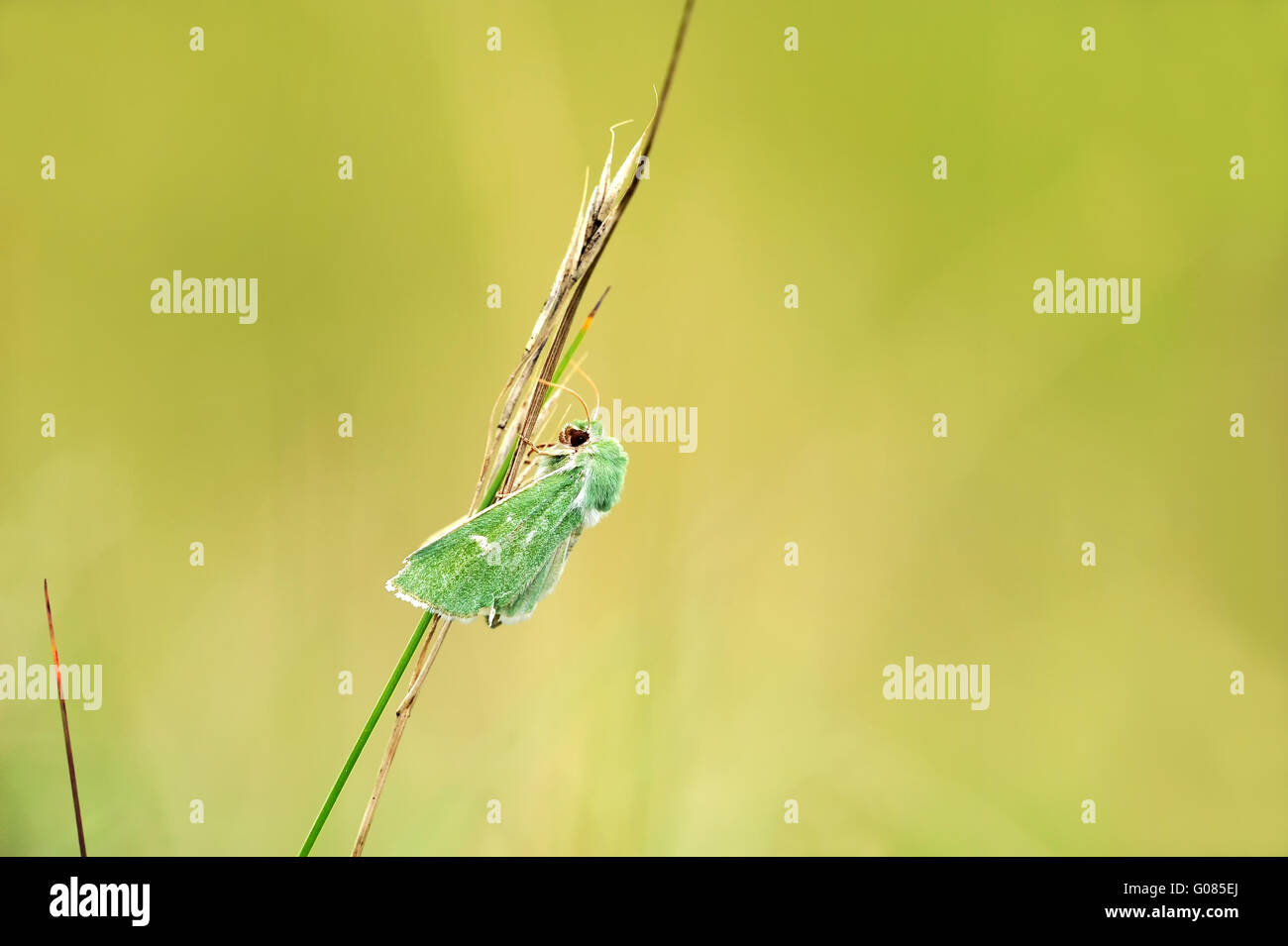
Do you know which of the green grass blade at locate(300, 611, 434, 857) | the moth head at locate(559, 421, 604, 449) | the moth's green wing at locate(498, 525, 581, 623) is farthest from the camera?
the moth head at locate(559, 421, 604, 449)

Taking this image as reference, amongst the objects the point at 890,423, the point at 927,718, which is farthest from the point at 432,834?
the point at 890,423

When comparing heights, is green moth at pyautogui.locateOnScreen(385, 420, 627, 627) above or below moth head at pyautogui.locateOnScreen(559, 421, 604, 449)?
below

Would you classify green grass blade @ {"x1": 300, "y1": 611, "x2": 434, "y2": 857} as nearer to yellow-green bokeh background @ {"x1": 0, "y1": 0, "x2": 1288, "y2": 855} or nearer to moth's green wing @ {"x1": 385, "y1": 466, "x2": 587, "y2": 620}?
moth's green wing @ {"x1": 385, "y1": 466, "x2": 587, "y2": 620}

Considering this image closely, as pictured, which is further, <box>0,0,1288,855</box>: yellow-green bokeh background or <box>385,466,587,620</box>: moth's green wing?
<box>0,0,1288,855</box>: yellow-green bokeh background

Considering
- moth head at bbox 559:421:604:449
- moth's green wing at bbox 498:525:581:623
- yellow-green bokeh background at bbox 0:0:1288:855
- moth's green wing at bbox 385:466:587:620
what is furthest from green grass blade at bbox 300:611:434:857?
yellow-green bokeh background at bbox 0:0:1288:855

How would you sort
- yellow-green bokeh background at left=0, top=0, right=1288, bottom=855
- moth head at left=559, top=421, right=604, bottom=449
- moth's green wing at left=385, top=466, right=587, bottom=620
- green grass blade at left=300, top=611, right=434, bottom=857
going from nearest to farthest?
green grass blade at left=300, top=611, right=434, bottom=857 < moth's green wing at left=385, top=466, right=587, bottom=620 < moth head at left=559, top=421, right=604, bottom=449 < yellow-green bokeh background at left=0, top=0, right=1288, bottom=855

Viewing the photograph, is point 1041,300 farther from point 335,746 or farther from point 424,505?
point 335,746

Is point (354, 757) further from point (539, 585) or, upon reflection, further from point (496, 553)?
point (539, 585)

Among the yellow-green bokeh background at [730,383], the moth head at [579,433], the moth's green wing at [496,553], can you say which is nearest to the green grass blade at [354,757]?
the moth's green wing at [496,553]

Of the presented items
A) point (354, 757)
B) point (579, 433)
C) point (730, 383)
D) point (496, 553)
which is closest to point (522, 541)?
point (496, 553)
